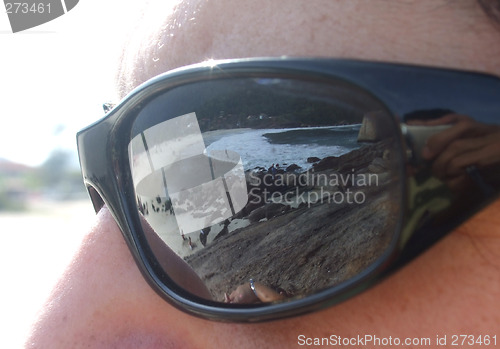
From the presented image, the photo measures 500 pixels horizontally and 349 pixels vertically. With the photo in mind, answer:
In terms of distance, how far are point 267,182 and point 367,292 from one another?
267 millimetres

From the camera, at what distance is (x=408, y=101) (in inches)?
25.6

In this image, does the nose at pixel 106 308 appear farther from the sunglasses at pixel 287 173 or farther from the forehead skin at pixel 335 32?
the forehead skin at pixel 335 32

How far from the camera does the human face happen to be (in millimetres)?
698

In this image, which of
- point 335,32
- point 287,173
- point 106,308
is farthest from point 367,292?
point 106,308

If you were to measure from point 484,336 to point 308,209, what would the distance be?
0.35 metres

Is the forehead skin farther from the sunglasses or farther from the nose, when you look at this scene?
the nose

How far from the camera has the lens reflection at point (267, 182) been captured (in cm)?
74

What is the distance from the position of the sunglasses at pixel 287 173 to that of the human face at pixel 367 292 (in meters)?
0.05

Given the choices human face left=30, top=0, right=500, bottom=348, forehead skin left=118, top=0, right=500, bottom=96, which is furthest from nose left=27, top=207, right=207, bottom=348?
forehead skin left=118, top=0, right=500, bottom=96

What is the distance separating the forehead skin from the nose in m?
0.41

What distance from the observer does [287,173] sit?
2.85 feet

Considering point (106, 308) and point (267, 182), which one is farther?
point (106, 308)

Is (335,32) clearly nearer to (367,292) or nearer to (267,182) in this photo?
(267,182)

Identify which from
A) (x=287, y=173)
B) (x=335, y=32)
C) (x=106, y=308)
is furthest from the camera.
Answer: (x=106, y=308)
